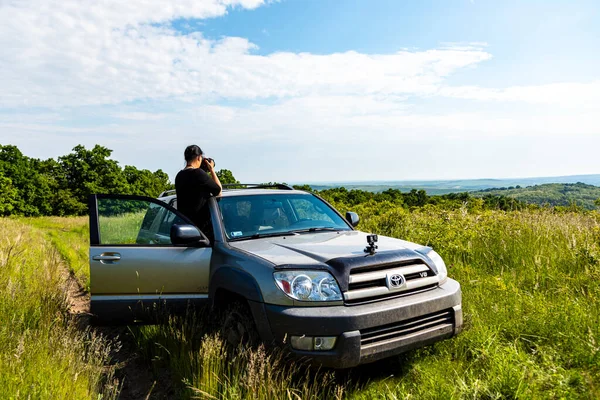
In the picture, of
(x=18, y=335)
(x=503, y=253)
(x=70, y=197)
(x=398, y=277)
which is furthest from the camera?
(x=70, y=197)

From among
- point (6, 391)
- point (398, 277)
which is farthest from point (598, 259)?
point (6, 391)

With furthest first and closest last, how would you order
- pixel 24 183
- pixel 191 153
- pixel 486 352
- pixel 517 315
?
1. pixel 24 183
2. pixel 191 153
3. pixel 517 315
4. pixel 486 352

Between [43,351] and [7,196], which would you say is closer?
[43,351]

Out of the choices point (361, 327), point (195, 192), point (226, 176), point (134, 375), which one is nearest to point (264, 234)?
point (195, 192)

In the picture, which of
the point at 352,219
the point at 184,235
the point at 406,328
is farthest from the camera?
the point at 352,219

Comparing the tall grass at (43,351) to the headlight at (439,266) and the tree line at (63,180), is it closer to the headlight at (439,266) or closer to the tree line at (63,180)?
the headlight at (439,266)

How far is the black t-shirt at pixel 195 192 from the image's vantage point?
4.62 m

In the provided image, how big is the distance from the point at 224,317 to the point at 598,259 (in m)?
4.61

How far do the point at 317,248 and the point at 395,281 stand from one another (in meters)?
0.71

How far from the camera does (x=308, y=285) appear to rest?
3.17 m

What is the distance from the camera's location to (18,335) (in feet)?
12.0

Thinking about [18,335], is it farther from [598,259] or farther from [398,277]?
[598,259]

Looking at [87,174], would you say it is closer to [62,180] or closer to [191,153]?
[62,180]

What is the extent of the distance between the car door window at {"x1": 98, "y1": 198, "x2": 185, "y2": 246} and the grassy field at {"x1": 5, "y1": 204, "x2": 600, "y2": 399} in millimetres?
972
